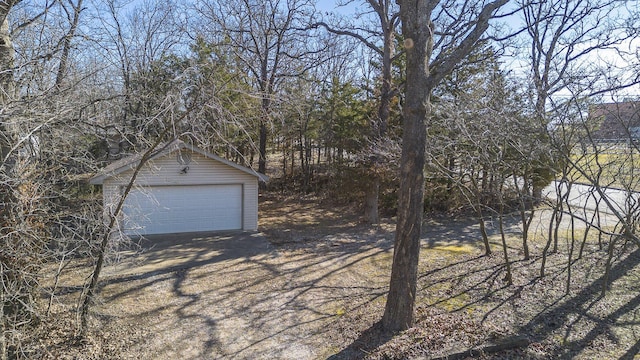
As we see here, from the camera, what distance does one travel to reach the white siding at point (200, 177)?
12.7 meters

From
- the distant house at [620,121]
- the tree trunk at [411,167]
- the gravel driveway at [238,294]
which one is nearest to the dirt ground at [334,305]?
the gravel driveway at [238,294]

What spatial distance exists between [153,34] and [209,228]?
41.3ft

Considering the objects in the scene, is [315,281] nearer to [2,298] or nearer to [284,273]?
[284,273]

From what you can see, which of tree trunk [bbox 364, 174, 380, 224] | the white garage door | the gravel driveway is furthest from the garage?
tree trunk [bbox 364, 174, 380, 224]

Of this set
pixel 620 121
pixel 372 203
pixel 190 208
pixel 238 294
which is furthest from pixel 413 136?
pixel 190 208

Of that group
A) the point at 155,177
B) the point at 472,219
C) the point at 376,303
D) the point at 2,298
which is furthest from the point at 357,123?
the point at 2,298

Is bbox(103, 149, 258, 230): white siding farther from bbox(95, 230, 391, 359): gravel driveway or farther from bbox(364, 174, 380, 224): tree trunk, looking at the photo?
bbox(364, 174, 380, 224): tree trunk

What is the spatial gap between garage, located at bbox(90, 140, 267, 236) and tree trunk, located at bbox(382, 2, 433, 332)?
25.4ft

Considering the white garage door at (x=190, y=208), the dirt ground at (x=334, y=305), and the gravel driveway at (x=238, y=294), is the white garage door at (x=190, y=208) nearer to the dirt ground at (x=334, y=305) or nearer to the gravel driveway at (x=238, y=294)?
the gravel driveway at (x=238, y=294)

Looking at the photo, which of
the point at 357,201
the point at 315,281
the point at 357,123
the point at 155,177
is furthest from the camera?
the point at 357,201

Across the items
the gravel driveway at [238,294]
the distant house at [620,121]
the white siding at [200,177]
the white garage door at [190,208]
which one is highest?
the distant house at [620,121]

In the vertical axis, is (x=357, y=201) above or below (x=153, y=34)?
below

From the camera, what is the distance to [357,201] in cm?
1789

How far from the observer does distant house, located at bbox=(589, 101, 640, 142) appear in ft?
20.4
